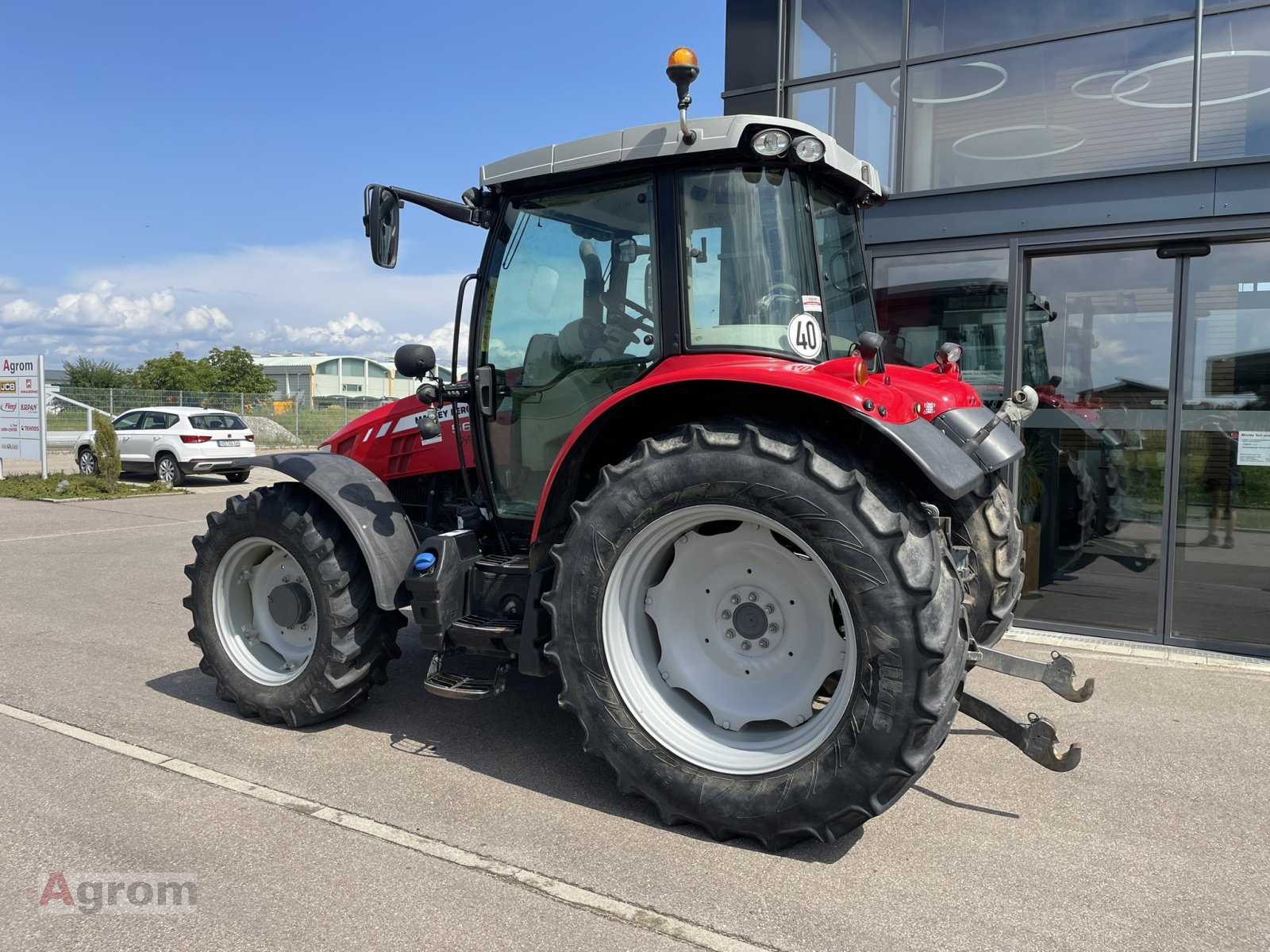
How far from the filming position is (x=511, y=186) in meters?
3.77

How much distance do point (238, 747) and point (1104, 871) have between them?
10.9 feet

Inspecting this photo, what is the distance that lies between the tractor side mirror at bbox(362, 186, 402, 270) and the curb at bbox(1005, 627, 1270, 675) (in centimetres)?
465

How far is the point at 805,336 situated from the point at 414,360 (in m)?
1.61

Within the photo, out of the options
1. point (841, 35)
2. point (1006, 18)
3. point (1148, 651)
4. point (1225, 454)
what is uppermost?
point (841, 35)

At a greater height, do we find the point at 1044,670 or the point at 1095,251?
the point at 1095,251

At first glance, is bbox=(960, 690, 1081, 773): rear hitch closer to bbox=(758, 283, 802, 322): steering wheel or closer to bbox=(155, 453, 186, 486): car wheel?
bbox=(758, 283, 802, 322): steering wheel

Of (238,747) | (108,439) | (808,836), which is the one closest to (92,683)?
(238,747)

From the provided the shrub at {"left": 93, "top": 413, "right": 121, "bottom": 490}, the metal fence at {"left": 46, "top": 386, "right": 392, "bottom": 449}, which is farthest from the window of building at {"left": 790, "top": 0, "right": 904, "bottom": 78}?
the metal fence at {"left": 46, "top": 386, "right": 392, "bottom": 449}

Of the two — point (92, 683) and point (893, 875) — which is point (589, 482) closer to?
point (893, 875)

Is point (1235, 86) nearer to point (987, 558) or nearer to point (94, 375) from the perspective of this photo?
point (987, 558)

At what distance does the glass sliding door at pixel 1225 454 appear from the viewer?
5688 millimetres

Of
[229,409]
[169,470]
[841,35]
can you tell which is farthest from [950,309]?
[229,409]

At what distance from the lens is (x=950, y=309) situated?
21.2 ft

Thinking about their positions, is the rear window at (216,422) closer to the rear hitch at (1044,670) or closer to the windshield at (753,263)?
the windshield at (753,263)
